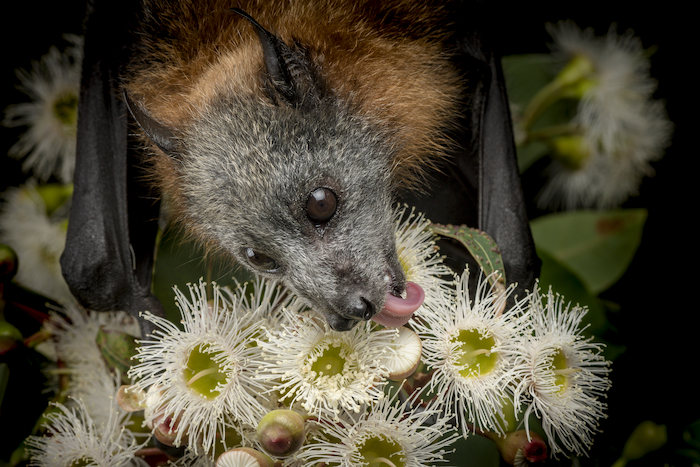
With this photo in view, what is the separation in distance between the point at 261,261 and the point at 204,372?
1.08ft

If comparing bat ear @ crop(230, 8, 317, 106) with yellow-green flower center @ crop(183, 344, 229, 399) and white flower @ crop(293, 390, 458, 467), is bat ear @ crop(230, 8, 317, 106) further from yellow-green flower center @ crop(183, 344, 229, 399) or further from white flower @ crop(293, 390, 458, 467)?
white flower @ crop(293, 390, 458, 467)

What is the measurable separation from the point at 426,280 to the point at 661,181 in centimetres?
177

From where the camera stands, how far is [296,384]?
1.24 metres

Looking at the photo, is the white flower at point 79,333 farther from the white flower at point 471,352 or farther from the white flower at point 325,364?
the white flower at point 471,352

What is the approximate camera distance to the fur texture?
4.45 ft

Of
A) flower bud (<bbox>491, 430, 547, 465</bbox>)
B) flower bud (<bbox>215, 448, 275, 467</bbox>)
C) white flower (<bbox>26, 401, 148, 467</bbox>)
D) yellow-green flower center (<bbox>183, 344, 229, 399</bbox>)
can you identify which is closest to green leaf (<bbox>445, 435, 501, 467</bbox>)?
flower bud (<bbox>491, 430, 547, 465</bbox>)

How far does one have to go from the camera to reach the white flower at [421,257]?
1.42 meters

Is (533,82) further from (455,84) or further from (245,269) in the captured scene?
(245,269)

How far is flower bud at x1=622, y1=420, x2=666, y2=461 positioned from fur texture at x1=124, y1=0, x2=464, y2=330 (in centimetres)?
81

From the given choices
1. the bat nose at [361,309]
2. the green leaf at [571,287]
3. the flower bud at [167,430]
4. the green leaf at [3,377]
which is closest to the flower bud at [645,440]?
the green leaf at [571,287]

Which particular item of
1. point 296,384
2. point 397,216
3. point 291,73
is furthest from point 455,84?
point 296,384

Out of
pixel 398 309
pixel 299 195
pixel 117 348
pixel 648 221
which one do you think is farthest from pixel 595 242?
pixel 117 348

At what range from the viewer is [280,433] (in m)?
1.12

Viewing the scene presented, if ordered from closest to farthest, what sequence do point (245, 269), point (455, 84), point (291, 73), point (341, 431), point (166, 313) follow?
1. point (341, 431)
2. point (291, 73)
3. point (166, 313)
4. point (245, 269)
5. point (455, 84)
